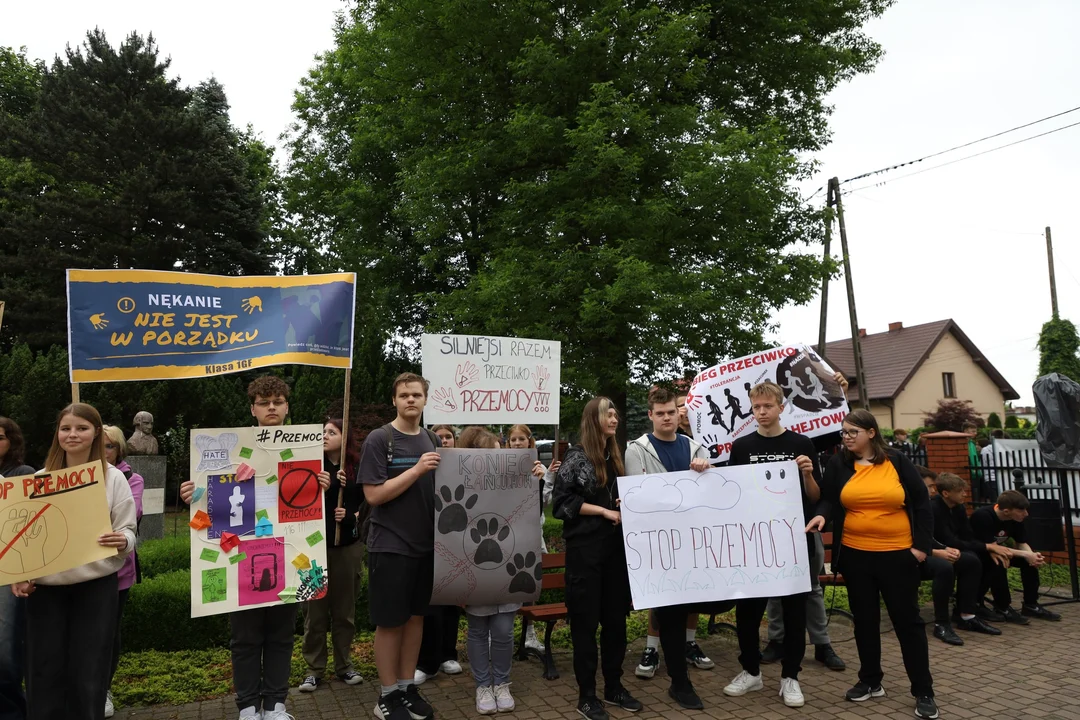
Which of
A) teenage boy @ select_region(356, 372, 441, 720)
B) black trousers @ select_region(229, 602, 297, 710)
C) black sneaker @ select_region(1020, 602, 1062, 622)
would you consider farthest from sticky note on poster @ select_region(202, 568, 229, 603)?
black sneaker @ select_region(1020, 602, 1062, 622)

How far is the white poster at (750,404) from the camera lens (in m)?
6.55

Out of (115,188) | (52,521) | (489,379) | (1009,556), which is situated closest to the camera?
(52,521)

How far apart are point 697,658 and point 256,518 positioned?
11.7ft

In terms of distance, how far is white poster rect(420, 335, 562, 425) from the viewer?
5.64 metres

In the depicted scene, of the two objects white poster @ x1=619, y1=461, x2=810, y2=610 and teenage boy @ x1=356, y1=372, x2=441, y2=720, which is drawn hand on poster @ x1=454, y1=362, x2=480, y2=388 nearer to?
teenage boy @ x1=356, y1=372, x2=441, y2=720

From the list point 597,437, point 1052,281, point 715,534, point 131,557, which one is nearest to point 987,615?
point 715,534

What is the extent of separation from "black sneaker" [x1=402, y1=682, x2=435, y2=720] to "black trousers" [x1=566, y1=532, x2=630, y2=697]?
972mm

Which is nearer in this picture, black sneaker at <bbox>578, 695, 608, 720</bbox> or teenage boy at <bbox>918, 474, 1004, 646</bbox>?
black sneaker at <bbox>578, 695, 608, 720</bbox>

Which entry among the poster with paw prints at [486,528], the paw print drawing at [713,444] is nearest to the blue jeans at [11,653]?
the poster with paw prints at [486,528]

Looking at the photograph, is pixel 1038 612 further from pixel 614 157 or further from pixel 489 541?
pixel 614 157

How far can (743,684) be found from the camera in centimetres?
523

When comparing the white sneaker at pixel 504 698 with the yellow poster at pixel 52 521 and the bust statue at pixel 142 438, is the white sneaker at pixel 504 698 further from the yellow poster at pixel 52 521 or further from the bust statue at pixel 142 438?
the bust statue at pixel 142 438

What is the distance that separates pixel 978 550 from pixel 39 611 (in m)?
7.77

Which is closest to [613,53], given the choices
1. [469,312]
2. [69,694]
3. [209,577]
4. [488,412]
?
[469,312]
